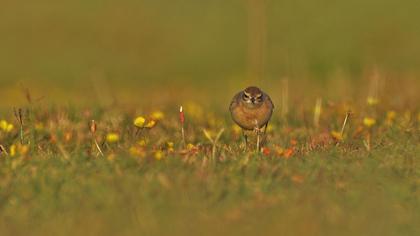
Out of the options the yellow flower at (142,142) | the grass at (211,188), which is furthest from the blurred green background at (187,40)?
the grass at (211,188)

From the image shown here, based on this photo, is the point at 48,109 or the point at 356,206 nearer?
the point at 356,206

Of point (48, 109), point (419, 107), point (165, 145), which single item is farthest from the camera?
point (419, 107)

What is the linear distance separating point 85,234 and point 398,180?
91.2 inches

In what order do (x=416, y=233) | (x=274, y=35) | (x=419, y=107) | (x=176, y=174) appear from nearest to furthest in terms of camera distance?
(x=416, y=233) → (x=176, y=174) → (x=419, y=107) → (x=274, y=35)

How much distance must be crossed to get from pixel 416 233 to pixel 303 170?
4.03ft

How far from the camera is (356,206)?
5.27 metres

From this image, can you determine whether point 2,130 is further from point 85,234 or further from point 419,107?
point 419,107

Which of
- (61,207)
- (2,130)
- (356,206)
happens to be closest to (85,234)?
(61,207)

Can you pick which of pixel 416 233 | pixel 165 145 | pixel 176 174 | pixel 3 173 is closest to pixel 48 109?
pixel 165 145

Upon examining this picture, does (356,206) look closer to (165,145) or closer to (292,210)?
(292,210)

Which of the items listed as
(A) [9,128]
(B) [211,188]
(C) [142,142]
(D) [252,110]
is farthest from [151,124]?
(B) [211,188]

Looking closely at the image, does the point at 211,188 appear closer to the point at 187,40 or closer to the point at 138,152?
the point at 138,152

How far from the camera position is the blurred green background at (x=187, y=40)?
19.5m

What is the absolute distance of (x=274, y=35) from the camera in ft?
69.4
